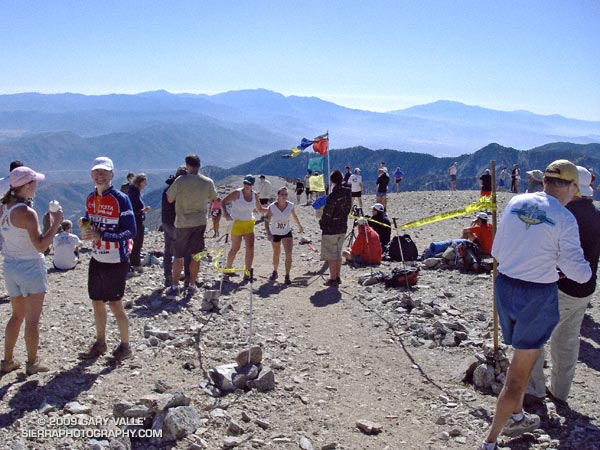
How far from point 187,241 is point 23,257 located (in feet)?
10.7

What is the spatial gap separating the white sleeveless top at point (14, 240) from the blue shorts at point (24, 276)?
2.4 inches

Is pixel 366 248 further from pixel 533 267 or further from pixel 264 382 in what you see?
pixel 533 267

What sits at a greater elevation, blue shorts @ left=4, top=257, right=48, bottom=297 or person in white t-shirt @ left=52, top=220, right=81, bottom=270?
blue shorts @ left=4, top=257, right=48, bottom=297

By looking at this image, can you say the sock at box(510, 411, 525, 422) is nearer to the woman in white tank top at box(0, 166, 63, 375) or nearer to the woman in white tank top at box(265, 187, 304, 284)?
the woman in white tank top at box(0, 166, 63, 375)

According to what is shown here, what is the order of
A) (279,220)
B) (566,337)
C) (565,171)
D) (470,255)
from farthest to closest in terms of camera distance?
(470,255)
(279,220)
(566,337)
(565,171)

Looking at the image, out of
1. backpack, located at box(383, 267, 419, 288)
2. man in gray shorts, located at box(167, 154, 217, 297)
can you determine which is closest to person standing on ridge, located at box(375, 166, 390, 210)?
backpack, located at box(383, 267, 419, 288)

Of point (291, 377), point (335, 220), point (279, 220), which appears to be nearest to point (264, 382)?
point (291, 377)

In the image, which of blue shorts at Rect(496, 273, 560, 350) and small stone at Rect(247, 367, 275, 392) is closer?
blue shorts at Rect(496, 273, 560, 350)

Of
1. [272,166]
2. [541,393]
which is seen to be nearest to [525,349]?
[541,393]

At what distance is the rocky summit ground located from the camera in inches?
165

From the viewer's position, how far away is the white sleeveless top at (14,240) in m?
4.84

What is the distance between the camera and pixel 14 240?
4.88 meters

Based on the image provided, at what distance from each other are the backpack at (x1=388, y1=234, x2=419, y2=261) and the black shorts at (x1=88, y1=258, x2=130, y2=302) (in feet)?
22.2

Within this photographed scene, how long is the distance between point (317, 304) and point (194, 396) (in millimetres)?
3824
